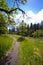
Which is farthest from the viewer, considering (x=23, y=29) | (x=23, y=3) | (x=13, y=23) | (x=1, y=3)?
(x=23, y=29)

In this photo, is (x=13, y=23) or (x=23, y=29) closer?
(x=13, y=23)

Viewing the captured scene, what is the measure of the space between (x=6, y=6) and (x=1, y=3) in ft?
2.02

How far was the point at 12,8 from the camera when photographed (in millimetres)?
17594

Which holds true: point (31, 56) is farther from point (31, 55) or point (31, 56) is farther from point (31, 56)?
point (31, 55)

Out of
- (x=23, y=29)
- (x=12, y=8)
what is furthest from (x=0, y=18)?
(x=23, y=29)

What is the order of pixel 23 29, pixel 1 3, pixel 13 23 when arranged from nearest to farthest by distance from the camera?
1. pixel 1 3
2. pixel 13 23
3. pixel 23 29

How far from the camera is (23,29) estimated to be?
8719 cm

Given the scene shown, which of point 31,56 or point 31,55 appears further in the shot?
point 31,55

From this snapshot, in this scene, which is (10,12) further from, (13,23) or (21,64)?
(21,64)

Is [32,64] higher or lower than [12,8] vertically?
lower

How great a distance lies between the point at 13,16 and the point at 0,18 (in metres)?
2.82

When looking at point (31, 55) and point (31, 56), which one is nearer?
point (31, 56)

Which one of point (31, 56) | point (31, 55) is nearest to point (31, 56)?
point (31, 56)

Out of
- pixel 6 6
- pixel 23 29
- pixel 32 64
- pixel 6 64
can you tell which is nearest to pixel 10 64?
pixel 6 64
